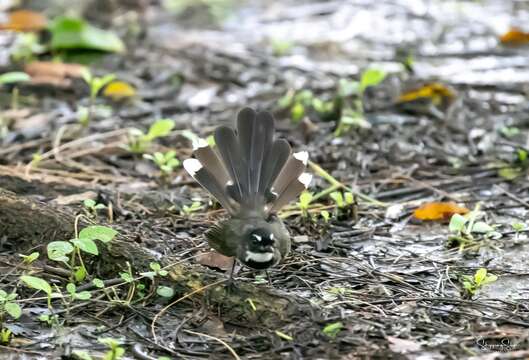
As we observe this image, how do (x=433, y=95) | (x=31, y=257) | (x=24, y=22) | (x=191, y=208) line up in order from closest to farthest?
(x=31, y=257) → (x=191, y=208) → (x=433, y=95) → (x=24, y=22)

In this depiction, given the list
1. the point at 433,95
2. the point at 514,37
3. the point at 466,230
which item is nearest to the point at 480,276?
the point at 466,230

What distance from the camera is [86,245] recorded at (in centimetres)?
358

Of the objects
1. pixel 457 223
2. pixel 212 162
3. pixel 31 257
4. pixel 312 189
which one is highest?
pixel 212 162

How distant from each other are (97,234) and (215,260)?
0.63 meters

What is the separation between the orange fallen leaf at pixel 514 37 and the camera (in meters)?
7.66

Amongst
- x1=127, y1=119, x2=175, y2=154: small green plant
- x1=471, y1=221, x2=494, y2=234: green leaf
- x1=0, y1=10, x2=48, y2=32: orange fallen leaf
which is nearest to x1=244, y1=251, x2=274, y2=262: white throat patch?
x1=471, y1=221, x2=494, y2=234: green leaf

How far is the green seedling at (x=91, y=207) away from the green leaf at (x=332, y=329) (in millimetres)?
1427

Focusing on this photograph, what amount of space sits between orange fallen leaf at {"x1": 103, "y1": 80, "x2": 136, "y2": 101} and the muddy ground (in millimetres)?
98

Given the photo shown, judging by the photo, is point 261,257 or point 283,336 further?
point 261,257

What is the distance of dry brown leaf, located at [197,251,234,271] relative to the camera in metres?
3.99

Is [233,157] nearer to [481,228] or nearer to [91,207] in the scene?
[91,207]

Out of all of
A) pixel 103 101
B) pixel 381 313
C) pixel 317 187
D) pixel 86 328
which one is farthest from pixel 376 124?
pixel 86 328

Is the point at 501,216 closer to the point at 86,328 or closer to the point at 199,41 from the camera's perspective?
the point at 86,328

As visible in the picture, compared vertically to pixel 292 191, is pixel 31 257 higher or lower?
lower
